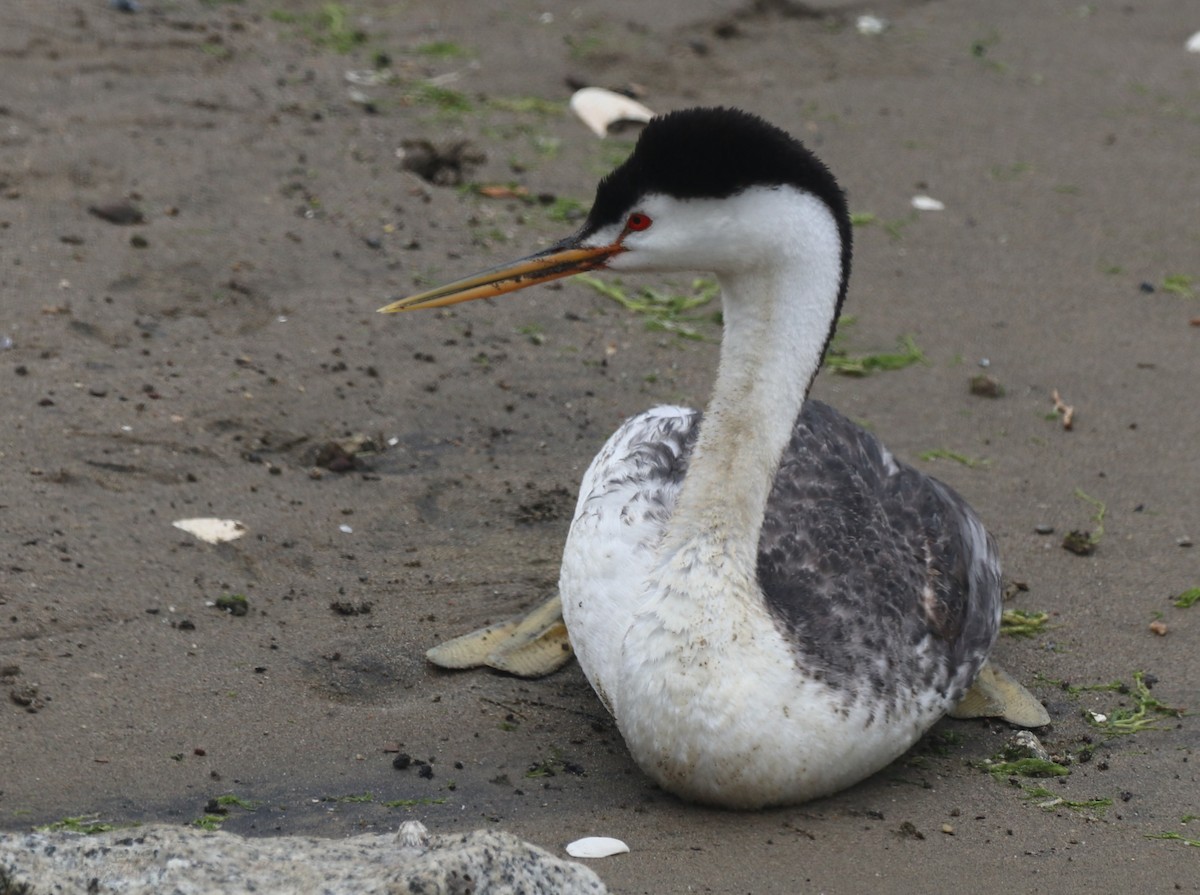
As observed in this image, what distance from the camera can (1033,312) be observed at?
765 centimetres

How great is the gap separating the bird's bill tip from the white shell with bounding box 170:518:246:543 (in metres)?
1.40

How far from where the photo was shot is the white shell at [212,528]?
204 inches

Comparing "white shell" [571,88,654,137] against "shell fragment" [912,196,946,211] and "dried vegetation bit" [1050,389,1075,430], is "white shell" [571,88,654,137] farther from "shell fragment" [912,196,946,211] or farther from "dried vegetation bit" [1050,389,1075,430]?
"dried vegetation bit" [1050,389,1075,430]

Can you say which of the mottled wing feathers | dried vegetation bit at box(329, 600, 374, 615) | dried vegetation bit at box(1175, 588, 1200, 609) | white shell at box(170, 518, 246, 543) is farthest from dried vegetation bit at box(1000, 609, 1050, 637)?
white shell at box(170, 518, 246, 543)

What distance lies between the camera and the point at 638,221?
3984 mm

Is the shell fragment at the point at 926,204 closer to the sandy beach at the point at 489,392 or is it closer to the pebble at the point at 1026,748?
the sandy beach at the point at 489,392

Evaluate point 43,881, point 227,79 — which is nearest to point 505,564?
point 43,881

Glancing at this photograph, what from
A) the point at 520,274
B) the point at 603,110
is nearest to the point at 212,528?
the point at 520,274

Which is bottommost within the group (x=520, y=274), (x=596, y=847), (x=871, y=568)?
(x=596, y=847)

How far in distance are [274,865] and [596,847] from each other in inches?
40.1

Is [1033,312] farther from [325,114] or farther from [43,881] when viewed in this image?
[43,881]

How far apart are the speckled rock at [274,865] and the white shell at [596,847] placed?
64cm

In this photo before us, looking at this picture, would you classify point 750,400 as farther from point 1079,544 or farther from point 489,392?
point 489,392

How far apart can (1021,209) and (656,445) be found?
173 inches
